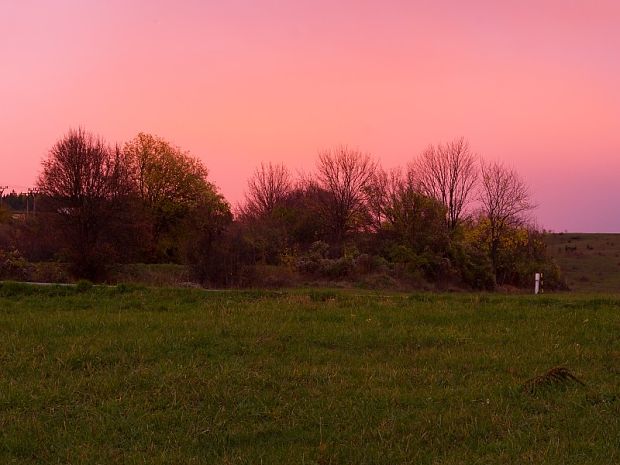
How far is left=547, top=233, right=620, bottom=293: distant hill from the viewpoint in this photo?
43.8m

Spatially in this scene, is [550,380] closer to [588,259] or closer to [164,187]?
[164,187]

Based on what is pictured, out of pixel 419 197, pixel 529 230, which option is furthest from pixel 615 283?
pixel 419 197

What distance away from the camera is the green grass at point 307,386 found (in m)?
4.97

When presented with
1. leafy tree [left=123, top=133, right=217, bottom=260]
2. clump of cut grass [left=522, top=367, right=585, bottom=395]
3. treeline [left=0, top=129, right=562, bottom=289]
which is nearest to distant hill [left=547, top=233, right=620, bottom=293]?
treeline [left=0, top=129, right=562, bottom=289]

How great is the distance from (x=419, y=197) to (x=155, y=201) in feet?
65.0

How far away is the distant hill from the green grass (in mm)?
31139

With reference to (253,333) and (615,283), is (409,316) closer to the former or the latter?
(253,333)

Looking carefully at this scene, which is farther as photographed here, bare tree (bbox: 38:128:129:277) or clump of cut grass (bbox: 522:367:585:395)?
bare tree (bbox: 38:128:129:277)

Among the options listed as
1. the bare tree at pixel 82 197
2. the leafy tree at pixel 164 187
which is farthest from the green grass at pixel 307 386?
the leafy tree at pixel 164 187

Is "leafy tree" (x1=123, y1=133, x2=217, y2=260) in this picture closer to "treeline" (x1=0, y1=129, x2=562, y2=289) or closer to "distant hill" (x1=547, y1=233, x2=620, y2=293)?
"treeline" (x1=0, y1=129, x2=562, y2=289)

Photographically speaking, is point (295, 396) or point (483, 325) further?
point (483, 325)

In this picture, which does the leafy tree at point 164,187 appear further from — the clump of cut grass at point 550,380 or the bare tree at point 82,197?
the clump of cut grass at point 550,380

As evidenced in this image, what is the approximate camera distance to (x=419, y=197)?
34.5m

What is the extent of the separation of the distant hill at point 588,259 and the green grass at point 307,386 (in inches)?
1226
